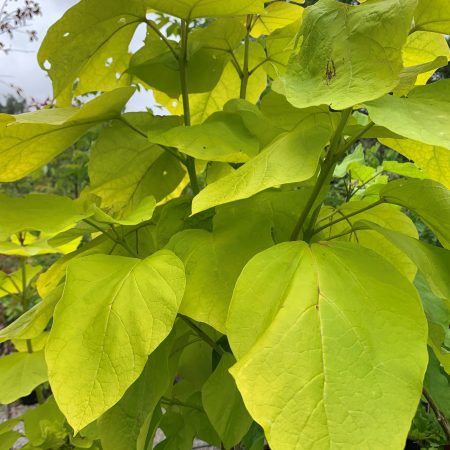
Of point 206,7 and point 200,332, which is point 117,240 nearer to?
point 200,332

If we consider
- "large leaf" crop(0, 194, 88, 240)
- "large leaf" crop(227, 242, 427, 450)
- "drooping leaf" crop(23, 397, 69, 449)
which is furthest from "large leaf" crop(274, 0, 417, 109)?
"drooping leaf" crop(23, 397, 69, 449)

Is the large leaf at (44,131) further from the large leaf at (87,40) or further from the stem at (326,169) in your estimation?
the stem at (326,169)

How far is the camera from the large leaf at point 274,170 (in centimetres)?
39

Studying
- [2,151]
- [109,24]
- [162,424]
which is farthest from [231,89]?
[162,424]

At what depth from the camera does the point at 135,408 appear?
55cm

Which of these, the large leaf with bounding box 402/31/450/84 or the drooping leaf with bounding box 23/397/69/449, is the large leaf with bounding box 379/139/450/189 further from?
the drooping leaf with bounding box 23/397/69/449

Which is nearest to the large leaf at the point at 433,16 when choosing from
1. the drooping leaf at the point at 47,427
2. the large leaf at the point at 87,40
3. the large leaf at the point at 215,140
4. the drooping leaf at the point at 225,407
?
the large leaf at the point at 215,140

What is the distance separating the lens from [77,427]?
37cm

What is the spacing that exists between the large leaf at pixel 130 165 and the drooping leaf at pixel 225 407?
283 millimetres

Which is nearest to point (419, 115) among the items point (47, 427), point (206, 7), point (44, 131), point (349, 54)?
point (349, 54)

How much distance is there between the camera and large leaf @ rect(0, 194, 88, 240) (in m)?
0.46

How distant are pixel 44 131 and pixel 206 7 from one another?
232mm

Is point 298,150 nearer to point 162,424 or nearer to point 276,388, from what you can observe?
point 276,388

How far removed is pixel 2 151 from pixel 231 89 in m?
0.40
